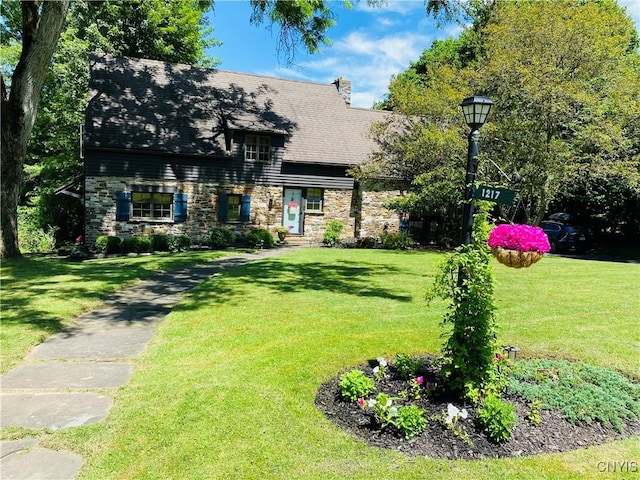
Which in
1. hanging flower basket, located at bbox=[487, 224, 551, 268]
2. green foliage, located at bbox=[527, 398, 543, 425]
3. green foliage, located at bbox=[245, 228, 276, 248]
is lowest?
green foliage, located at bbox=[527, 398, 543, 425]

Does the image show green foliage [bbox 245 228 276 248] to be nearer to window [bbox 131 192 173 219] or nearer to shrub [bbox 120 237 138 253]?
window [bbox 131 192 173 219]

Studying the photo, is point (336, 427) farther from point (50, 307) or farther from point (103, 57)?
point (103, 57)

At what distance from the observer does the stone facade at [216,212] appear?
18.0 m

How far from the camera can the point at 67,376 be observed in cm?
480

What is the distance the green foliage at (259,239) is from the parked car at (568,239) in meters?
12.3

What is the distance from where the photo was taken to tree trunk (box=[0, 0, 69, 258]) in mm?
11695

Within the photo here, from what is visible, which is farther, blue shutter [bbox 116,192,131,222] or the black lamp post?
blue shutter [bbox 116,192,131,222]

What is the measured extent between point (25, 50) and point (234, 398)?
12304 millimetres

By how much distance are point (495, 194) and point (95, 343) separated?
17.2 feet

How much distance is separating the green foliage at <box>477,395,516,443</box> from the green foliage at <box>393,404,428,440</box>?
0.50 meters

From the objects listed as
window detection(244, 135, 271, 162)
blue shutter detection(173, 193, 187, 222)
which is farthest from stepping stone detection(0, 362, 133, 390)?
window detection(244, 135, 271, 162)

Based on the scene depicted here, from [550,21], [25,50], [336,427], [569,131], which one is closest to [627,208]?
[569,131]

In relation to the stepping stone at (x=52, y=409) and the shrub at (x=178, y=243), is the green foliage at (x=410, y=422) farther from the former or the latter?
the shrub at (x=178, y=243)

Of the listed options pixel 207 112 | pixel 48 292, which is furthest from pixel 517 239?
pixel 207 112
